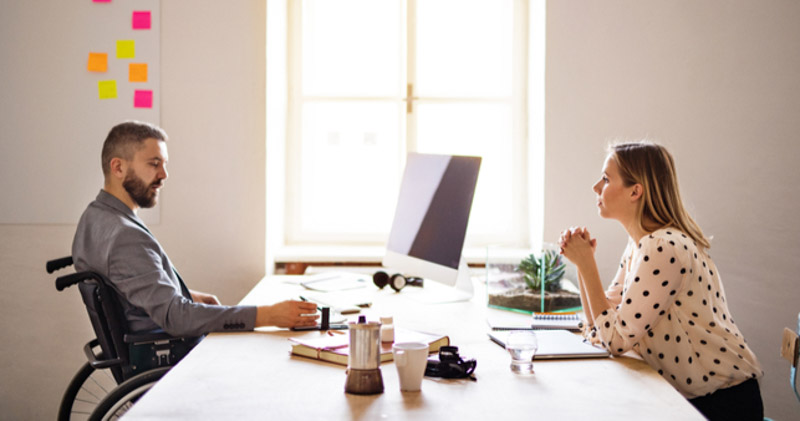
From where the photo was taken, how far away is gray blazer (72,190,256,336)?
194cm

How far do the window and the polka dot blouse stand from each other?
174 centimetres

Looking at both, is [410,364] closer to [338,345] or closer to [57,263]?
[338,345]

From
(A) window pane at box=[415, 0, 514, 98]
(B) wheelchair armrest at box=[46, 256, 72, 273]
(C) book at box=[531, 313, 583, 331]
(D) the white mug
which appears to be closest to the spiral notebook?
(C) book at box=[531, 313, 583, 331]

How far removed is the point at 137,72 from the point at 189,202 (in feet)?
2.03

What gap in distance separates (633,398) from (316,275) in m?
1.74

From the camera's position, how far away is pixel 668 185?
1928mm

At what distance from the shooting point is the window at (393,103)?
138 inches

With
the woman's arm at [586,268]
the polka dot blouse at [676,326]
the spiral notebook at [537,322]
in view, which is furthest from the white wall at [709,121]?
the polka dot blouse at [676,326]

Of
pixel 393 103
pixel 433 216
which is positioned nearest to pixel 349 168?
pixel 393 103

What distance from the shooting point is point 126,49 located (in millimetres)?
3129

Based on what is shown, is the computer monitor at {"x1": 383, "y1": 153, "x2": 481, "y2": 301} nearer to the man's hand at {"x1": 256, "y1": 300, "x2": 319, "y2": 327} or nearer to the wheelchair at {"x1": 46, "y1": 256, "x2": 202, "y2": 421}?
the man's hand at {"x1": 256, "y1": 300, "x2": 319, "y2": 327}

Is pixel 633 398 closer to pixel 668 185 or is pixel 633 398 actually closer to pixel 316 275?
pixel 668 185

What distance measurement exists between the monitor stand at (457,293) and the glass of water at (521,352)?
0.89 m

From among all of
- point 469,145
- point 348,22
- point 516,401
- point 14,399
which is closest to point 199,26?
point 348,22
